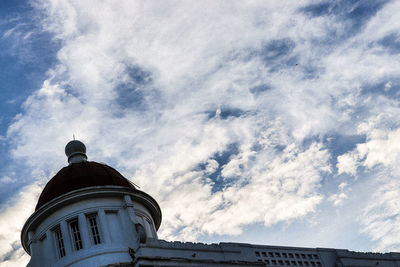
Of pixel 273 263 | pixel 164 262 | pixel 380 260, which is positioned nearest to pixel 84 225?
pixel 164 262

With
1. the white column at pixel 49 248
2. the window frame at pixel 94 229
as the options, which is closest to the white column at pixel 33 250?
the white column at pixel 49 248

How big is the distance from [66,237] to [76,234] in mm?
573

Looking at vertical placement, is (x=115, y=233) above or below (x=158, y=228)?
below

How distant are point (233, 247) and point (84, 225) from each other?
341 inches

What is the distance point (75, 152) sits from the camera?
110ft

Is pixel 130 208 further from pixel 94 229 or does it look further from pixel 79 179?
pixel 79 179

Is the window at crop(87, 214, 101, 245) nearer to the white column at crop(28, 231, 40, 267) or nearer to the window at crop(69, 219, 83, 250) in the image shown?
the window at crop(69, 219, 83, 250)

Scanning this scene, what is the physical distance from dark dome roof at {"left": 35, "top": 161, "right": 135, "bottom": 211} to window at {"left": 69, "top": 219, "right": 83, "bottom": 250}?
212cm

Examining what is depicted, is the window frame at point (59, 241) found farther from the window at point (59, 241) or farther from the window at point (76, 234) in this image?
the window at point (76, 234)

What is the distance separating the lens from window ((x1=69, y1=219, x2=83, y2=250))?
25.3 meters

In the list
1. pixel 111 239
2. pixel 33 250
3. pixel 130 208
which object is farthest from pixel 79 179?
pixel 33 250

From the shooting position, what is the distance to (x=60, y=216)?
86.8 ft

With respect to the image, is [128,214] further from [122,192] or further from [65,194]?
[65,194]

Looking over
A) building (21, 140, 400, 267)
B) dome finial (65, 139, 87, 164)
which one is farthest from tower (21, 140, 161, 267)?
dome finial (65, 139, 87, 164)
